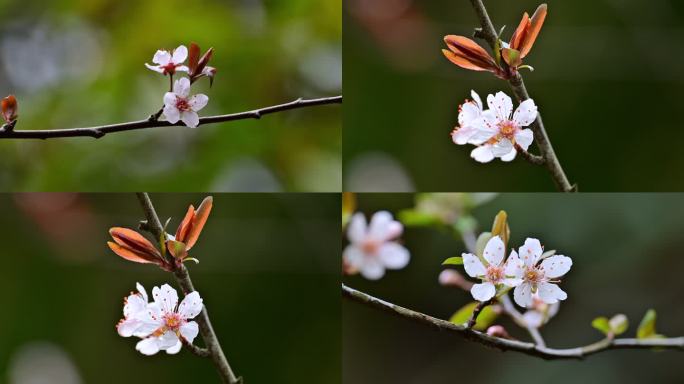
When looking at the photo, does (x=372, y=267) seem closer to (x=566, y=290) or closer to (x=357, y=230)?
(x=357, y=230)

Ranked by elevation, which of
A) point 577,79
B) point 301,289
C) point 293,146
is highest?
point 577,79

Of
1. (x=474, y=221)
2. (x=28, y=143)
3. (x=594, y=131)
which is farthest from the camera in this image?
(x=28, y=143)

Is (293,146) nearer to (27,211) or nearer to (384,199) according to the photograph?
(384,199)

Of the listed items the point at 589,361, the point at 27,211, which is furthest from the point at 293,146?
the point at 589,361

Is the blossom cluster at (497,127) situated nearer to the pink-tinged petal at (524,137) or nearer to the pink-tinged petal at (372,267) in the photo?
the pink-tinged petal at (524,137)

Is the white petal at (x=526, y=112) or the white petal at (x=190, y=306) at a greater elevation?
the white petal at (x=526, y=112)

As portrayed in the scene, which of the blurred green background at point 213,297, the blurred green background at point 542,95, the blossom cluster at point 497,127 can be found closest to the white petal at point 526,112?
the blossom cluster at point 497,127

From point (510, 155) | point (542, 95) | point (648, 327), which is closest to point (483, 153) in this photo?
point (510, 155)
